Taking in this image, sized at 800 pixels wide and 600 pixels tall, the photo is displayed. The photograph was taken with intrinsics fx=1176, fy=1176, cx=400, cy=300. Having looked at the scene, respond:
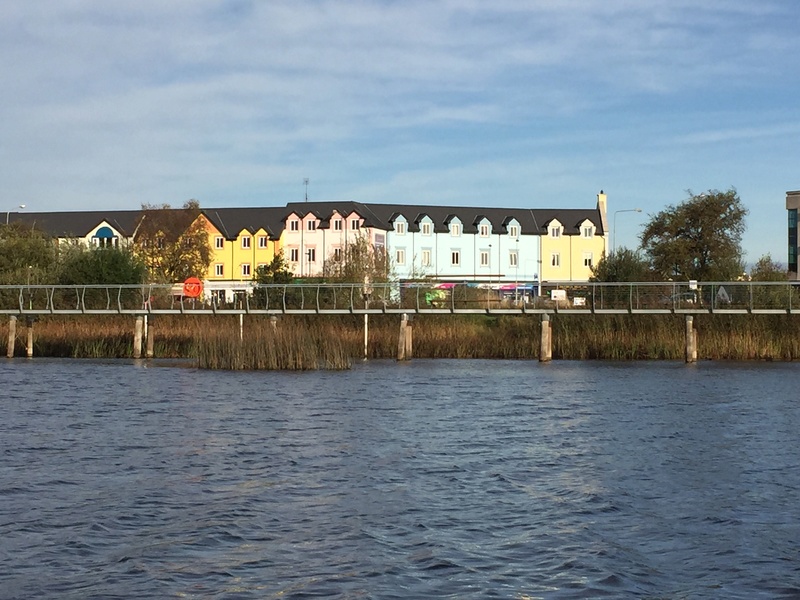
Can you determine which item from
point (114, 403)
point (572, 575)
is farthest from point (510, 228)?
point (572, 575)

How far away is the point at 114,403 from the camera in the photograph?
3319 cm

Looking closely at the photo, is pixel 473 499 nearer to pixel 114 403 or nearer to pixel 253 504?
pixel 253 504

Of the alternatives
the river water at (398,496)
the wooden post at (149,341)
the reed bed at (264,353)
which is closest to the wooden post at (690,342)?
the reed bed at (264,353)

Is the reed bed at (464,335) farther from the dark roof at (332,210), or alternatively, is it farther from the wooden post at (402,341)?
the dark roof at (332,210)

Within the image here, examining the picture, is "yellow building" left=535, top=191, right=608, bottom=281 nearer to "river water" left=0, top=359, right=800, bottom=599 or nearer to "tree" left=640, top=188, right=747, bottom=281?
"tree" left=640, top=188, right=747, bottom=281

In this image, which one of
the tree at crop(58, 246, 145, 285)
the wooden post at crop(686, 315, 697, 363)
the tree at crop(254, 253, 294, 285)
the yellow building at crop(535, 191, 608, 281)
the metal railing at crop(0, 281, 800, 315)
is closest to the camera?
the wooden post at crop(686, 315, 697, 363)

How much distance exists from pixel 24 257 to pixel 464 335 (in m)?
34.3

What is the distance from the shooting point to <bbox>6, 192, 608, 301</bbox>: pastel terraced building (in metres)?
113

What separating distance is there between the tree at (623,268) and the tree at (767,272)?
23.1ft

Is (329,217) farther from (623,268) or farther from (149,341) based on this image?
(149,341)

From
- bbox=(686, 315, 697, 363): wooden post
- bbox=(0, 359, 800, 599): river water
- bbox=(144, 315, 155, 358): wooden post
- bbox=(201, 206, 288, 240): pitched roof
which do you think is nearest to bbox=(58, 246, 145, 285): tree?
bbox=(144, 315, 155, 358): wooden post

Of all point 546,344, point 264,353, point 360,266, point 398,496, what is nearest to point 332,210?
point 360,266

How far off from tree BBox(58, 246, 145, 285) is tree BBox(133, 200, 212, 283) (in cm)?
3099

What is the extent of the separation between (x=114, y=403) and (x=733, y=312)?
30589mm
